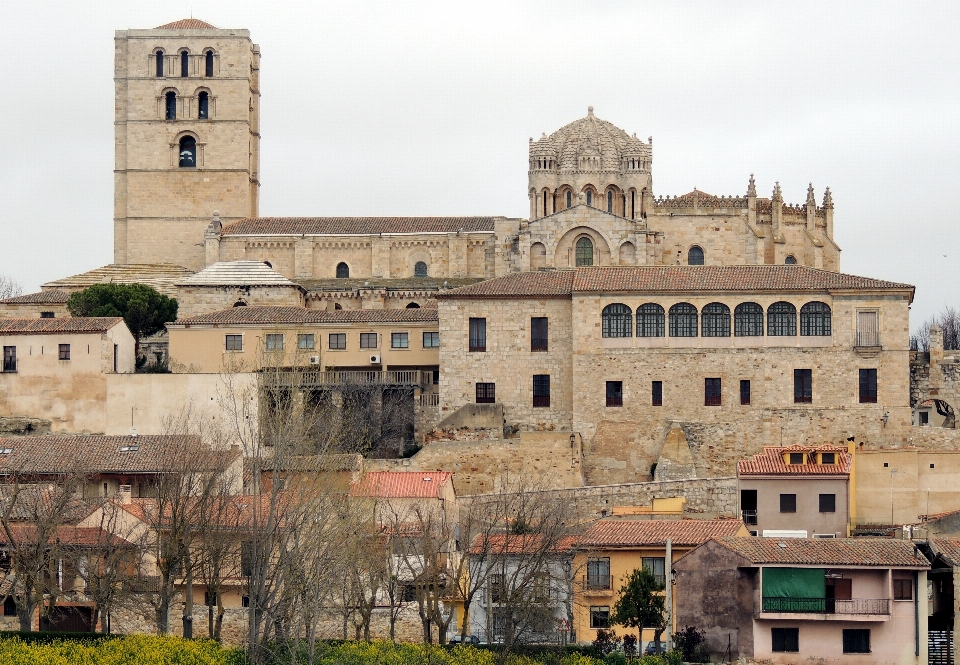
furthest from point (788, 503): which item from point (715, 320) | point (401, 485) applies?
point (401, 485)

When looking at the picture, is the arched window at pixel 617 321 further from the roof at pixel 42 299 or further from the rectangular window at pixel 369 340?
the roof at pixel 42 299

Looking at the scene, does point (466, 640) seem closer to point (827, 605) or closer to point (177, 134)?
point (827, 605)

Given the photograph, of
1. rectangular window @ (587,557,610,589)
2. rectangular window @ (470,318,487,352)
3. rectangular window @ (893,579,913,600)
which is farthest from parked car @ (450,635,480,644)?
rectangular window @ (470,318,487,352)

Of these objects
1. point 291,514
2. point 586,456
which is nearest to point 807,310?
point 586,456

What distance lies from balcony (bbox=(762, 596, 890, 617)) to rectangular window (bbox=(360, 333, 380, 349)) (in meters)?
25.4

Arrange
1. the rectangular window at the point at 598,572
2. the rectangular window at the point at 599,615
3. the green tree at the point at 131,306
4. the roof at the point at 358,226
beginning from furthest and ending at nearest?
1. the roof at the point at 358,226
2. the green tree at the point at 131,306
3. the rectangular window at the point at 598,572
4. the rectangular window at the point at 599,615

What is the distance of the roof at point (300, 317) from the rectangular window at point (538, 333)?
19.1 feet

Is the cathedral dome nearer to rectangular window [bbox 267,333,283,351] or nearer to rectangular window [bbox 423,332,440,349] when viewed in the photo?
rectangular window [bbox 423,332,440,349]

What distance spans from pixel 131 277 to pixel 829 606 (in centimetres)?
4603

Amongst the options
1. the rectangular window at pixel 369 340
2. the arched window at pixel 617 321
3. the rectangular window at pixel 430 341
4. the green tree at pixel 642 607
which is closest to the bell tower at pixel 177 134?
the rectangular window at pixel 369 340

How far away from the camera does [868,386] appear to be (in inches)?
2753

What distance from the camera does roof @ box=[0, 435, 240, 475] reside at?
6156cm

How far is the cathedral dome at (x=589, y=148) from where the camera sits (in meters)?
93.4

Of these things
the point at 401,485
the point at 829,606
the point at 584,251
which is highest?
the point at 584,251
